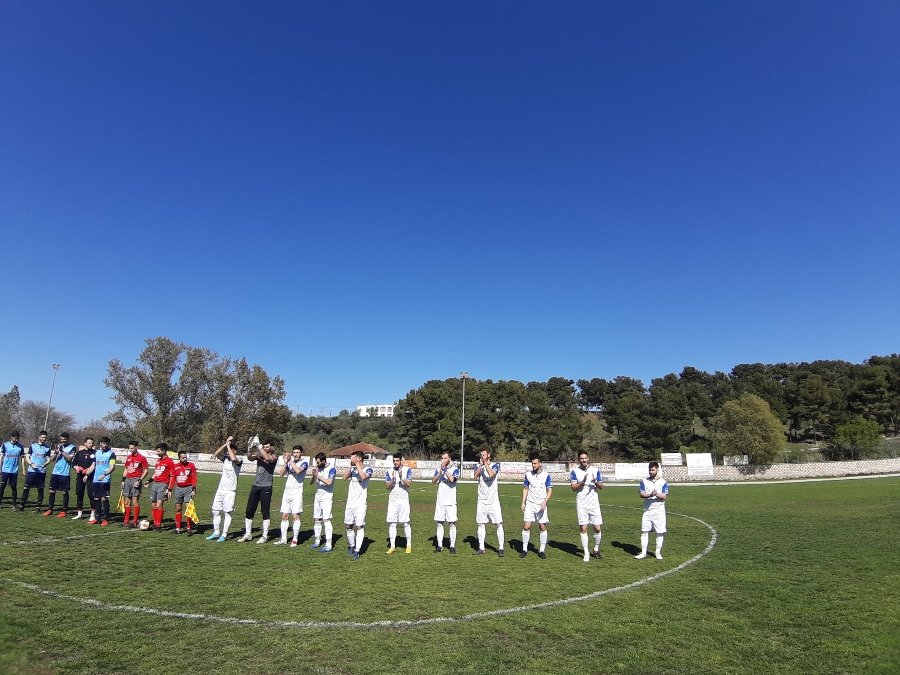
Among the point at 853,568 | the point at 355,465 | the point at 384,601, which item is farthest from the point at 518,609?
the point at 853,568

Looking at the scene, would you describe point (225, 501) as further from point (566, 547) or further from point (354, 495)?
point (566, 547)

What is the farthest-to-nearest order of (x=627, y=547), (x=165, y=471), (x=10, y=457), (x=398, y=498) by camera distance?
(x=10, y=457), (x=165, y=471), (x=627, y=547), (x=398, y=498)

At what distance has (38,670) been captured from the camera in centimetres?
497

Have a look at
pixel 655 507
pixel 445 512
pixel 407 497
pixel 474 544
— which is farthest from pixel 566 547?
pixel 407 497

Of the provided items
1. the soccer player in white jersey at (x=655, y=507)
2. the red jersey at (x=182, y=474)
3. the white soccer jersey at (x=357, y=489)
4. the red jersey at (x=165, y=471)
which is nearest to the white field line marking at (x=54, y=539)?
the red jersey at (x=165, y=471)

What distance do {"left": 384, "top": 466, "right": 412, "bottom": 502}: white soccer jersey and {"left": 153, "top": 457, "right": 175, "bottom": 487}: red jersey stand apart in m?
5.86

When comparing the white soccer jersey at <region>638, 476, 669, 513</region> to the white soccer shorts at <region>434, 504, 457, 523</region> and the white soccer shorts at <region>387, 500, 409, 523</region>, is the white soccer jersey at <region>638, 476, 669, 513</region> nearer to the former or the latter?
the white soccer shorts at <region>434, 504, 457, 523</region>

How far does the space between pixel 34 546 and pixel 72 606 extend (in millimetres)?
4992

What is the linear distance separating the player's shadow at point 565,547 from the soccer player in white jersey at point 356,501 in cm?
499

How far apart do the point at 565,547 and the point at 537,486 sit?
235cm

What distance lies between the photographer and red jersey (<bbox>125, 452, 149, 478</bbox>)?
13.3 meters

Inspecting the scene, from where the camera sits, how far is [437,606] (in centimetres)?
746

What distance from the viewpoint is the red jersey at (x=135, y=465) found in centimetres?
1327

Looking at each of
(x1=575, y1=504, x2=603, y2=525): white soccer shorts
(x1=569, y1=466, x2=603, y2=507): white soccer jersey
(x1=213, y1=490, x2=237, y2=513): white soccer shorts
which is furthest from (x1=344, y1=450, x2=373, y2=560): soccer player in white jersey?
(x1=575, y1=504, x2=603, y2=525): white soccer shorts
